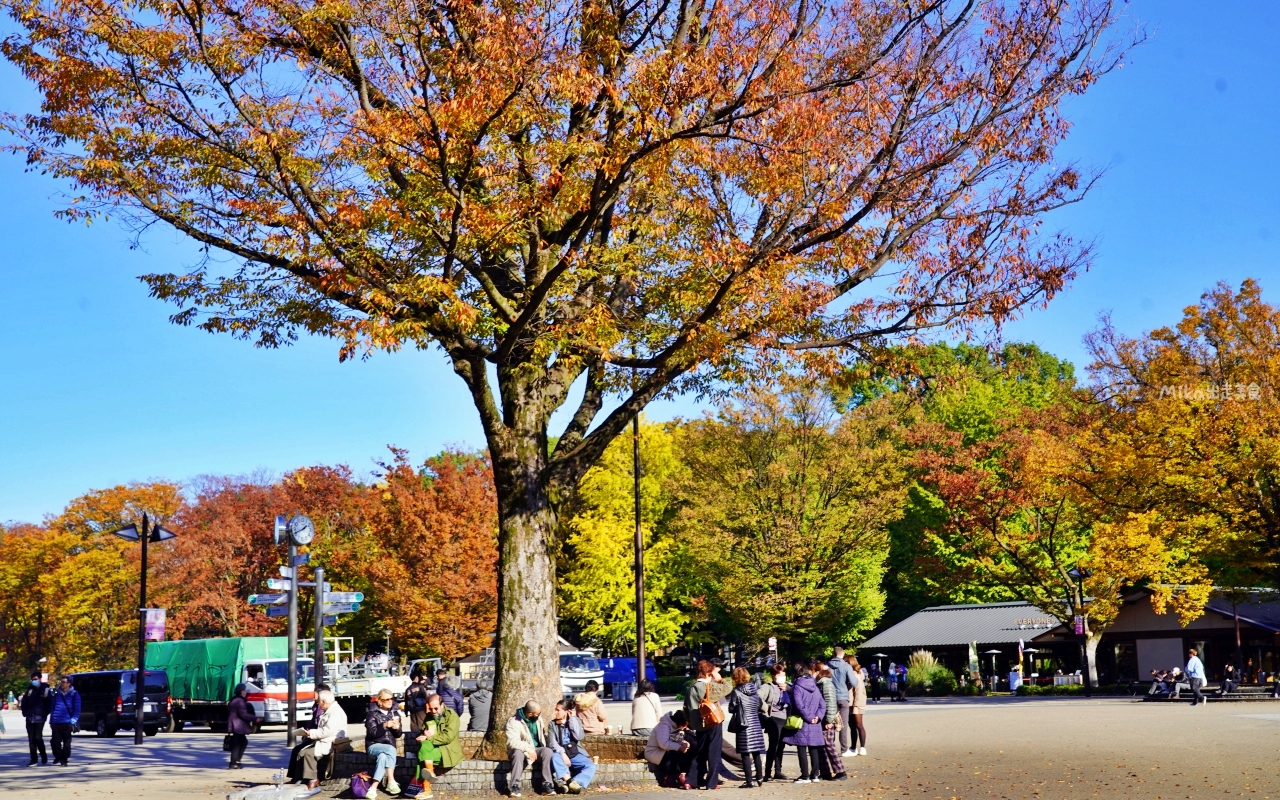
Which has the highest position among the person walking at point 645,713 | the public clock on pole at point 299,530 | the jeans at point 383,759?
the public clock on pole at point 299,530

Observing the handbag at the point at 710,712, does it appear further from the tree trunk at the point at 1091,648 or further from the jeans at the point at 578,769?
the tree trunk at the point at 1091,648

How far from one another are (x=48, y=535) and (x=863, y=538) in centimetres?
4027

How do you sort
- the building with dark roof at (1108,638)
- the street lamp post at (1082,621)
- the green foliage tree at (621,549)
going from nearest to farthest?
the street lamp post at (1082,621) → the building with dark roof at (1108,638) → the green foliage tree at (621,549)

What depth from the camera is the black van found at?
1346 inches

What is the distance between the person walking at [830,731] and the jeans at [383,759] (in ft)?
18.4

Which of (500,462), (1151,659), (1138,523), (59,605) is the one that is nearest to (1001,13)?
(500,462)

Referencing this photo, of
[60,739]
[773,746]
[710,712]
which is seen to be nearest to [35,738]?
[60,739]

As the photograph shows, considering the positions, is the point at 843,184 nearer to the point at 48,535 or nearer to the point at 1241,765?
the point at 1241,765

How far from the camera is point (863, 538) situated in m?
43.1

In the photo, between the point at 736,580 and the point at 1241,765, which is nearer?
the point at 1241,765

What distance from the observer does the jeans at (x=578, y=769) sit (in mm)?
14477

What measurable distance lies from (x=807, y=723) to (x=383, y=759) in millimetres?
5466

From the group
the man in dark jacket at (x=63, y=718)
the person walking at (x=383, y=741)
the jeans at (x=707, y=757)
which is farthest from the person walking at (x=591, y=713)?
the man in dark jacket at (x=63, y=718)

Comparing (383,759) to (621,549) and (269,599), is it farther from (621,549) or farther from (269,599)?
(621,549)
